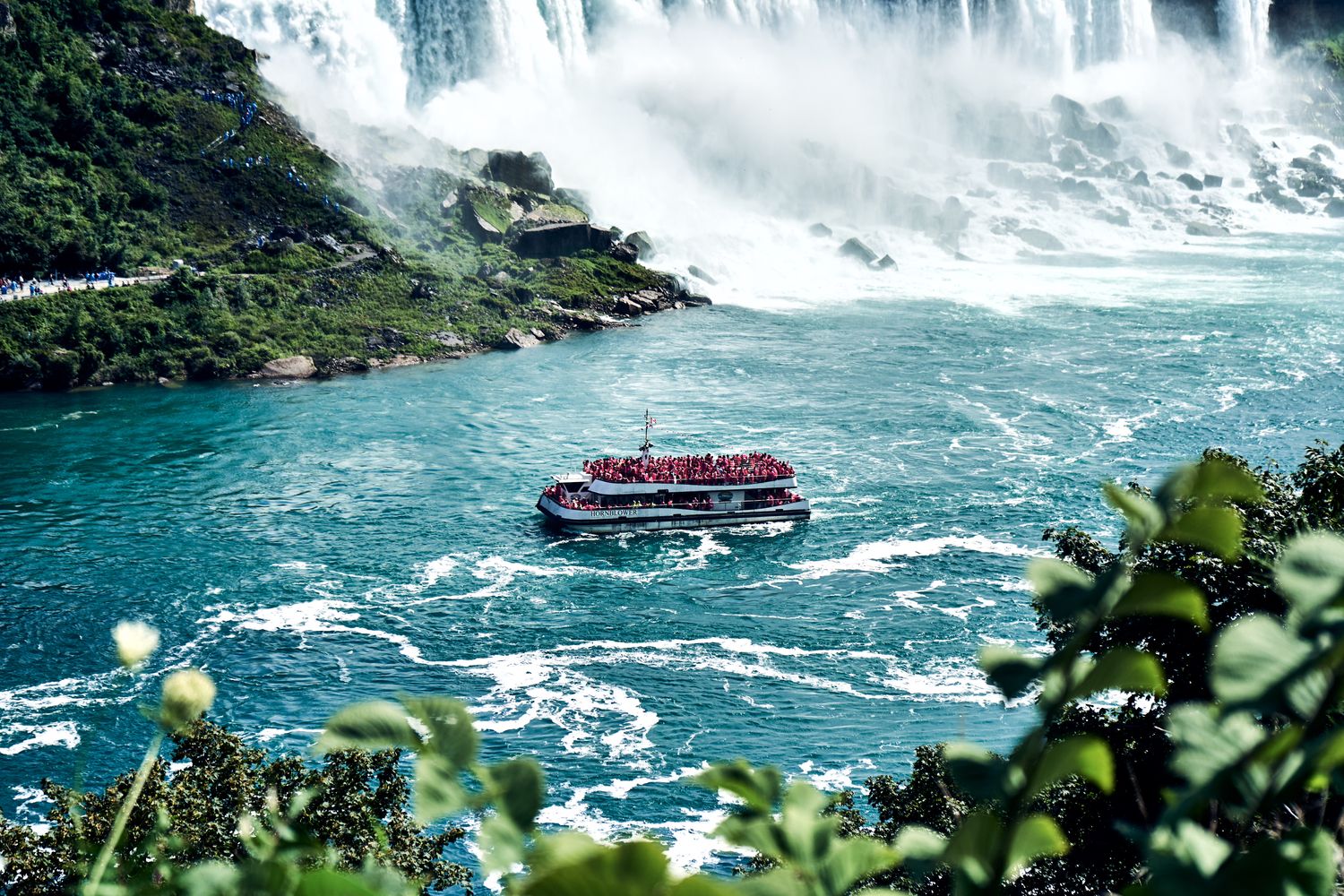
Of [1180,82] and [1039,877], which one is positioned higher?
[1180,82]

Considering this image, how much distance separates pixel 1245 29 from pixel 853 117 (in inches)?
2772

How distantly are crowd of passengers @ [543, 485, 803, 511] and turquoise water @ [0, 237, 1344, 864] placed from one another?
3.97ft

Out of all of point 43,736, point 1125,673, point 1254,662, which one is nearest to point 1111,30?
point 43,736

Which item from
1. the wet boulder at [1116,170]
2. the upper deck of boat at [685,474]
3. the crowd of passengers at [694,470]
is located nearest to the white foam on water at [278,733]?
the upper deck of boat at [685,474]

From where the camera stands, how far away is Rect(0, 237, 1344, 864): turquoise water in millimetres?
34688

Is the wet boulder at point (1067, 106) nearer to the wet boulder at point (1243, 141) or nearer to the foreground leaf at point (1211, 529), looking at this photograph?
the wet boulder at point (1243, 141)

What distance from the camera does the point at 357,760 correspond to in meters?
20.0

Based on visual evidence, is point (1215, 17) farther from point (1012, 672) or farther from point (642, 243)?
point (1012, 672)

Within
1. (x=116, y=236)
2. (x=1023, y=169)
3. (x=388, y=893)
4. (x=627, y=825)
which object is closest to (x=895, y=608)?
(x=627, y=825)

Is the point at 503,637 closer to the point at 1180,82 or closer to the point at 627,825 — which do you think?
the point at 627,825

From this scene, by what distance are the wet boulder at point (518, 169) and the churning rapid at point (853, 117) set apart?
245 inches

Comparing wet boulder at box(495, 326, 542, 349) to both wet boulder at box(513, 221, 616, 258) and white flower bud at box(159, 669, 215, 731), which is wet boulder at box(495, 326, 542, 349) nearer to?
wet boulder at box(513, 221, 616, 258)

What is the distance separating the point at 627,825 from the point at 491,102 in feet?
335

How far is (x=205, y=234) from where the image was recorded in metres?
88.7
